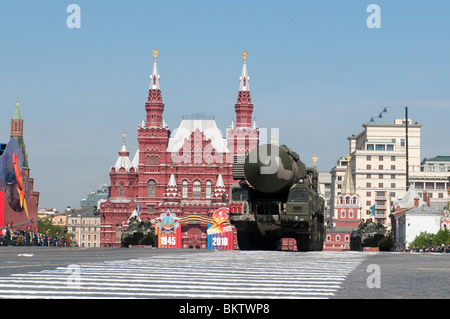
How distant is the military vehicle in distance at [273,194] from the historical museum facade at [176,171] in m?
114

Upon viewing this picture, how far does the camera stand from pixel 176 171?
155 m

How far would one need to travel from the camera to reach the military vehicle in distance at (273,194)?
32.4m

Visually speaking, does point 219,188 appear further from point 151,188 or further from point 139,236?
point 139,236

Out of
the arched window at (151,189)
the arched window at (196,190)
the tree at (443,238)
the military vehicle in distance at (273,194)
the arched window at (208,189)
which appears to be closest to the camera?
the military vehicle in distance at (273,194)

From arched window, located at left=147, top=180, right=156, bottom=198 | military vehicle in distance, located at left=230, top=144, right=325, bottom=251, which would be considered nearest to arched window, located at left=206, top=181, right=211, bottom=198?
arched window, located at left=147, top=180, right=156, bottom=198

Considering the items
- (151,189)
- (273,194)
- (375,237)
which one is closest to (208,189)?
(151,189)

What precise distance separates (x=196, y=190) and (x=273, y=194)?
121 metres

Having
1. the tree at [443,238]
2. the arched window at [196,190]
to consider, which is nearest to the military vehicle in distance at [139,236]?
the tree at [443,238]

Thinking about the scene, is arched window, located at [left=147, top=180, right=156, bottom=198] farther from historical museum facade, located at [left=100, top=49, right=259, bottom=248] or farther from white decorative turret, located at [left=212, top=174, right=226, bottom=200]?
white decorative turret, located at [left=212, top=174, right=226, bottom=200]

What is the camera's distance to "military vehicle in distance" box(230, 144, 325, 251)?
106 feet

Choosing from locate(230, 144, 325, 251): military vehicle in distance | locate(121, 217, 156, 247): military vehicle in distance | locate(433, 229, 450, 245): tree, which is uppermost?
locate(230, 144, 325, 251): military vehicle in distance

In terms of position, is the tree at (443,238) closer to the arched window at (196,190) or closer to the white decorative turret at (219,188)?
the white decorative turret at (219,188)

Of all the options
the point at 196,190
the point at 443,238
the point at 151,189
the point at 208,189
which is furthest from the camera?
the point at 196,190
